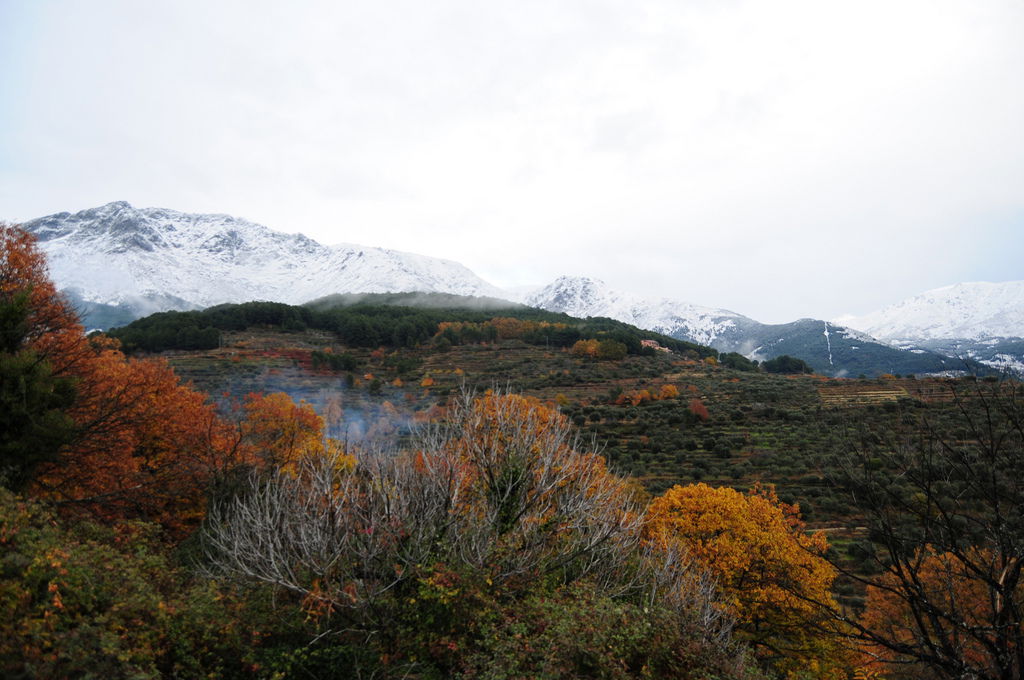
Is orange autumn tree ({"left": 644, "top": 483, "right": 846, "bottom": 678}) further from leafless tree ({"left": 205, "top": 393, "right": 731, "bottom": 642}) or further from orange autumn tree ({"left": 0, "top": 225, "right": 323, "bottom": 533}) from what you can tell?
orange autumn tree ({"left": 0, "top": 225, "right": 323, "bottom": 533})

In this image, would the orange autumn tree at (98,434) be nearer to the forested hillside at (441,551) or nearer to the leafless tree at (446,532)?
the forested hillside at (441,551)

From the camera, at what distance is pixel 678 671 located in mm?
9812

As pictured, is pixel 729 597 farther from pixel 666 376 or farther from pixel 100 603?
pixel 666 376

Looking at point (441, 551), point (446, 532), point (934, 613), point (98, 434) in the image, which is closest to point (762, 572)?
point (446, 532)

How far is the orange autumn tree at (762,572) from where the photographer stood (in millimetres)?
20031

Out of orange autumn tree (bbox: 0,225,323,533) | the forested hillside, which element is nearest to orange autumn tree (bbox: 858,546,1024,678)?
the forested hillside

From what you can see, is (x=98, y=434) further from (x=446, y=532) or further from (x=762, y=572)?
(x=762, y=572)

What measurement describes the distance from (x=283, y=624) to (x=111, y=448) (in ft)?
37.2

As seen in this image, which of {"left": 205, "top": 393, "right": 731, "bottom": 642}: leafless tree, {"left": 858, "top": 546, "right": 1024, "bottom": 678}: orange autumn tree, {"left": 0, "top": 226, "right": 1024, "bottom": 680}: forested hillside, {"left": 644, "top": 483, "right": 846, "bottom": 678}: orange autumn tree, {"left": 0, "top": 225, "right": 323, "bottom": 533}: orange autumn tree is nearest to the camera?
{"left": 858, "top": 546, "right": 1024, "bottom": 678}: orange autumn tree

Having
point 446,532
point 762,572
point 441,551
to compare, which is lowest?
point 762,572

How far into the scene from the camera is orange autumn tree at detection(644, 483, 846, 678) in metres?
20.0

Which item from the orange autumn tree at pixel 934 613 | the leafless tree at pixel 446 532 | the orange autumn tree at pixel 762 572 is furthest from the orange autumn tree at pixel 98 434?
the orange autumn tree at pixel 762 572

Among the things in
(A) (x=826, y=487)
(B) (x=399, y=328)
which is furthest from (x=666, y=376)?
(B) (x=399, y=328)

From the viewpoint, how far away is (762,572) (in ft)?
68.0
